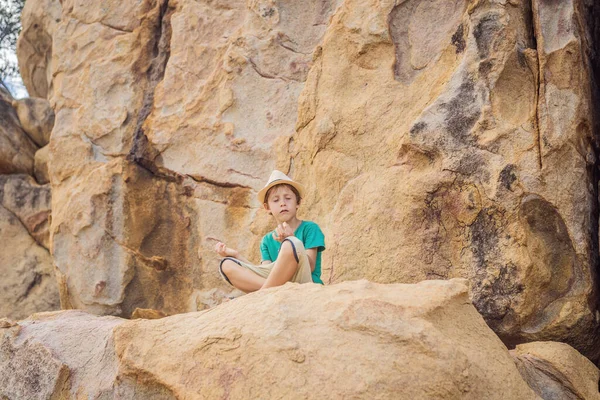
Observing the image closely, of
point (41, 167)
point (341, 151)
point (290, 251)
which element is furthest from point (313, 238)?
point (41, 167)

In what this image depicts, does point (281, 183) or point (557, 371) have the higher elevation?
point (281, 183)

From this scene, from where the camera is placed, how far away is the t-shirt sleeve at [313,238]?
423 cm

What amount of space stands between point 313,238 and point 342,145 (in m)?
0.91

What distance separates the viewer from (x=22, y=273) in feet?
24.7

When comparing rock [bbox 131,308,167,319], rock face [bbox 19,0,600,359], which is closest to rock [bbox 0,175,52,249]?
rock face [bbox 19,0,600,359]

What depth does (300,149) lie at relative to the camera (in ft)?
17.4

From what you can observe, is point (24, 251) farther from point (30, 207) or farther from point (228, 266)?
point (228, 266)

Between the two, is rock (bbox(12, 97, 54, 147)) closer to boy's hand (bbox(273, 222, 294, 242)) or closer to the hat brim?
the hat brim

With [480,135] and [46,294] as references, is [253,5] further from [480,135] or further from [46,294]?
[46,294]

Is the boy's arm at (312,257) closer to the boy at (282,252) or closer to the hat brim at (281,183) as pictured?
the boy at (282,252)

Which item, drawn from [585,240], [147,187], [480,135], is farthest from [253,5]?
[585,240]

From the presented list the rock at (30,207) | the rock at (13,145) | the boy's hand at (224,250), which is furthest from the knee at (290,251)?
the rock at (13,145)

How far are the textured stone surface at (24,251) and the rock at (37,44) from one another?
1.26 m

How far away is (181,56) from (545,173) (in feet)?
11.2
